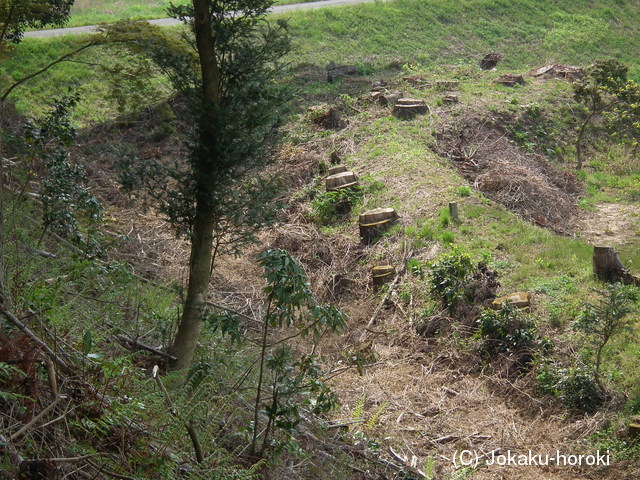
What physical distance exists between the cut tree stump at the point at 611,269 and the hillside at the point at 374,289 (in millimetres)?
253

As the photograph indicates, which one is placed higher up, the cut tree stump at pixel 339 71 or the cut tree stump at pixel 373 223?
the cut tree stump at pixel 339 71

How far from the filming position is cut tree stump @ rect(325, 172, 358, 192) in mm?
13344

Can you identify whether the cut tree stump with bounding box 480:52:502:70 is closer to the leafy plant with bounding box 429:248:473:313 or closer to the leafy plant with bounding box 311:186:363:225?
the leafy plant with bounding box 311:186:363:225

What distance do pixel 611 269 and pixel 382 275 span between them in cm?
324

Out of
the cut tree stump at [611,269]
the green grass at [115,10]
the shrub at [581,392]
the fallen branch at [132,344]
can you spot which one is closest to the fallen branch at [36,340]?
the fallen branch at [132,344]

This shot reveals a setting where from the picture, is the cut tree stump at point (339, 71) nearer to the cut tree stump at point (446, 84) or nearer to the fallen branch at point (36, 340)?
the cut tree stump at point (446, 84)

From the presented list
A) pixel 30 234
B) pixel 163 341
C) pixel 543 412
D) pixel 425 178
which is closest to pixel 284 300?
pixel 163 341

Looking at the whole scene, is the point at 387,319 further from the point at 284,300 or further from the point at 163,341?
the point at 284,300

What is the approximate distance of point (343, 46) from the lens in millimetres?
24062

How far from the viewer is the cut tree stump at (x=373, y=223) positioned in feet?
39.1

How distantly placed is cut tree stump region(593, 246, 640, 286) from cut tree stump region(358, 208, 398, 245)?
11.6 ft

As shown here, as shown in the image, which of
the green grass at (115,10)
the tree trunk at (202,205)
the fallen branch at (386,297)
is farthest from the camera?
the green grass at (115,10)

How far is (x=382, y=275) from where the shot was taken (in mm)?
10781

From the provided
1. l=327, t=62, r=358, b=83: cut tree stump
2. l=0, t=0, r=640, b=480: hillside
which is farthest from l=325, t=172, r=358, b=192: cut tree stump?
l=327, t=62, r=358, b=83: cut tree stump
